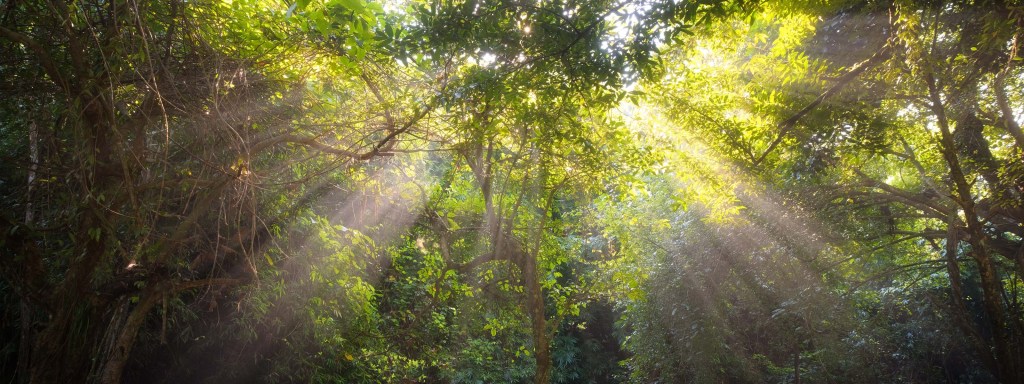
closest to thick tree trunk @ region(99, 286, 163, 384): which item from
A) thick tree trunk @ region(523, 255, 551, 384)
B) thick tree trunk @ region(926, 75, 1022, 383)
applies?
thick tree trunk @ region(523, 255, 551, 384)

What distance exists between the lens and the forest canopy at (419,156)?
264cm

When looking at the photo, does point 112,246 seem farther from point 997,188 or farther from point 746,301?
point 746,301

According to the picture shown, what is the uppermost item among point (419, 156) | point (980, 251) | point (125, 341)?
point (980, 251)

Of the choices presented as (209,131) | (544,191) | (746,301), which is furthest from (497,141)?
(746,301)

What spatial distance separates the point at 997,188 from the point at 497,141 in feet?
12.3

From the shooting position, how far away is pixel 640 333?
9.59 metres

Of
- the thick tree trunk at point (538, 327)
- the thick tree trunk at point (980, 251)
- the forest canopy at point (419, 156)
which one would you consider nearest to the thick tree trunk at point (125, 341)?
the forest canopy at point (419, 156)

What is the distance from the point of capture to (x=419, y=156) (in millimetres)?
5480

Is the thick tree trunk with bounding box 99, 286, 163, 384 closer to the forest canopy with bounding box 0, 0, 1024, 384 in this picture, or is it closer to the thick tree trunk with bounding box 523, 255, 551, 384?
the forest canopy with bounding box 0, 0, 1024, 384

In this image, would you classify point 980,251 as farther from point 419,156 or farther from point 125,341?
point 125,341

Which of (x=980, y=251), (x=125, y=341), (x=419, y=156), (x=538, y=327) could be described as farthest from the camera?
(x=419, y=156)

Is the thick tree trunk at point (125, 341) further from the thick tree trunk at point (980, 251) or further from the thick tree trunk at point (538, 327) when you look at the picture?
the thick tree trunk at point (980, 251)

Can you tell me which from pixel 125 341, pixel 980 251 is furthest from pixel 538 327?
pixel 980 251

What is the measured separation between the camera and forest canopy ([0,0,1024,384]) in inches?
104
